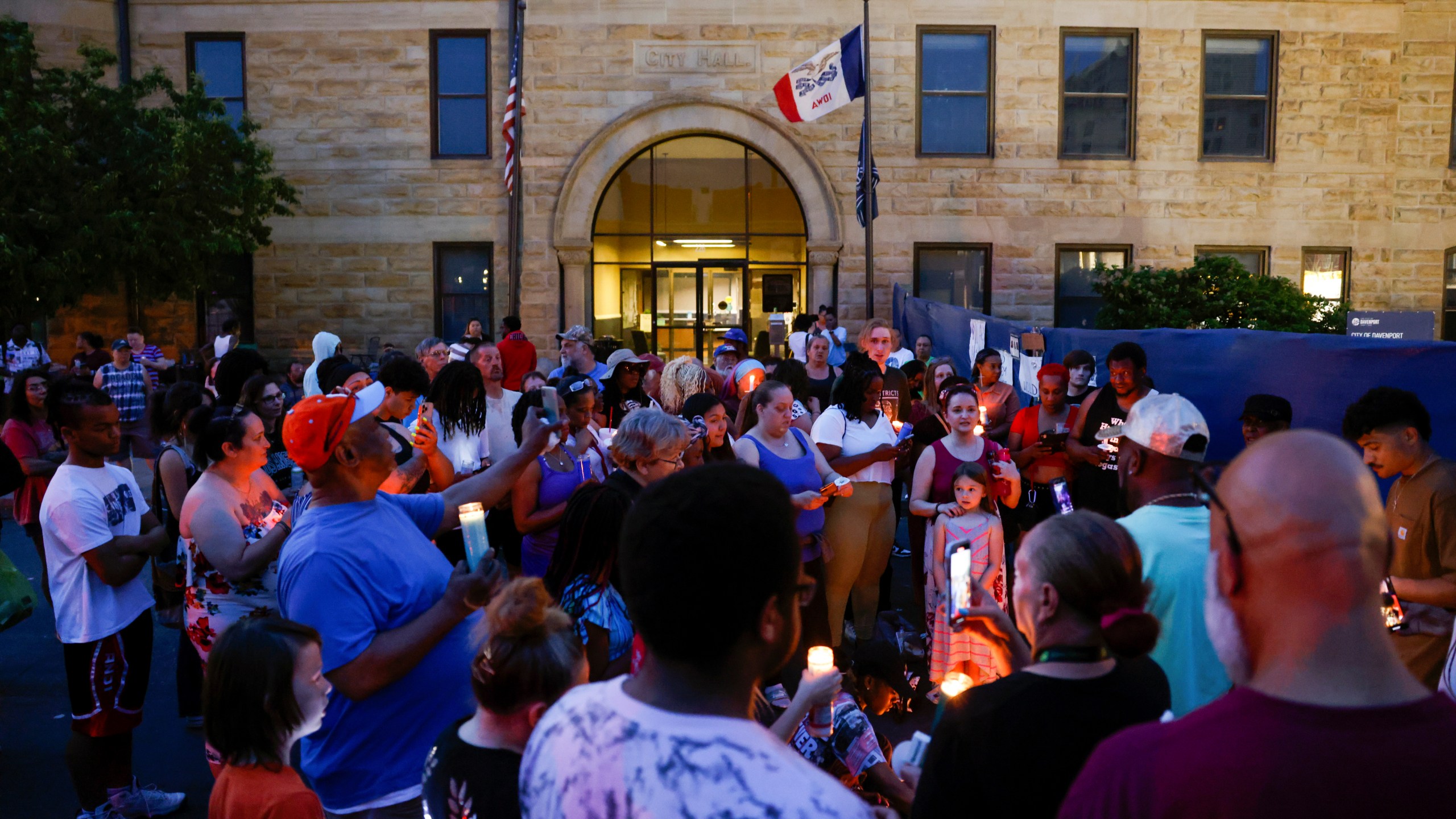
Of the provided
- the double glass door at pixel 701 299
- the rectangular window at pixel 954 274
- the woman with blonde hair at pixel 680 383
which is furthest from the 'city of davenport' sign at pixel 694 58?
the woman with blonde hair at pixel 680 383

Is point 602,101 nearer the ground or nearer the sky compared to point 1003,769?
nearer the sky

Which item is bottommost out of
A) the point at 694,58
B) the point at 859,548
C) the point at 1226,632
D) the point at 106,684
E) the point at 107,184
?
the point at 106,684

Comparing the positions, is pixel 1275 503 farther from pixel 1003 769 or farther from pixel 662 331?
pixel 662 331

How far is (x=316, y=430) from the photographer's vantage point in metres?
2.71

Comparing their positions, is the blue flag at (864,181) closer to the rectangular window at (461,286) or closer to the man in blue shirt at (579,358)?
the rectangular window at (461,286)

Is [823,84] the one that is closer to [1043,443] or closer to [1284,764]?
[1043,443]

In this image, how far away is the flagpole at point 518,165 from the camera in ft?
48.6

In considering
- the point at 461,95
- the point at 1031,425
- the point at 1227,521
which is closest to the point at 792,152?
the point at 461,95

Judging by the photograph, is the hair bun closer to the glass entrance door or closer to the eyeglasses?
the eyeglasses

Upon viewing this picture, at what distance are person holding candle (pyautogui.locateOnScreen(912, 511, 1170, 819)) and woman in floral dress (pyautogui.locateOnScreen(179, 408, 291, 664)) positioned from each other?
9.01ft

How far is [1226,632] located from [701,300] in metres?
15.3

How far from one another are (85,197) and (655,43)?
8.29 m

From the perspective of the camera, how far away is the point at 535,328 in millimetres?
15820

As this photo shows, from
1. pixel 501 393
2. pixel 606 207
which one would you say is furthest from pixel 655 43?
pixel 501 393
